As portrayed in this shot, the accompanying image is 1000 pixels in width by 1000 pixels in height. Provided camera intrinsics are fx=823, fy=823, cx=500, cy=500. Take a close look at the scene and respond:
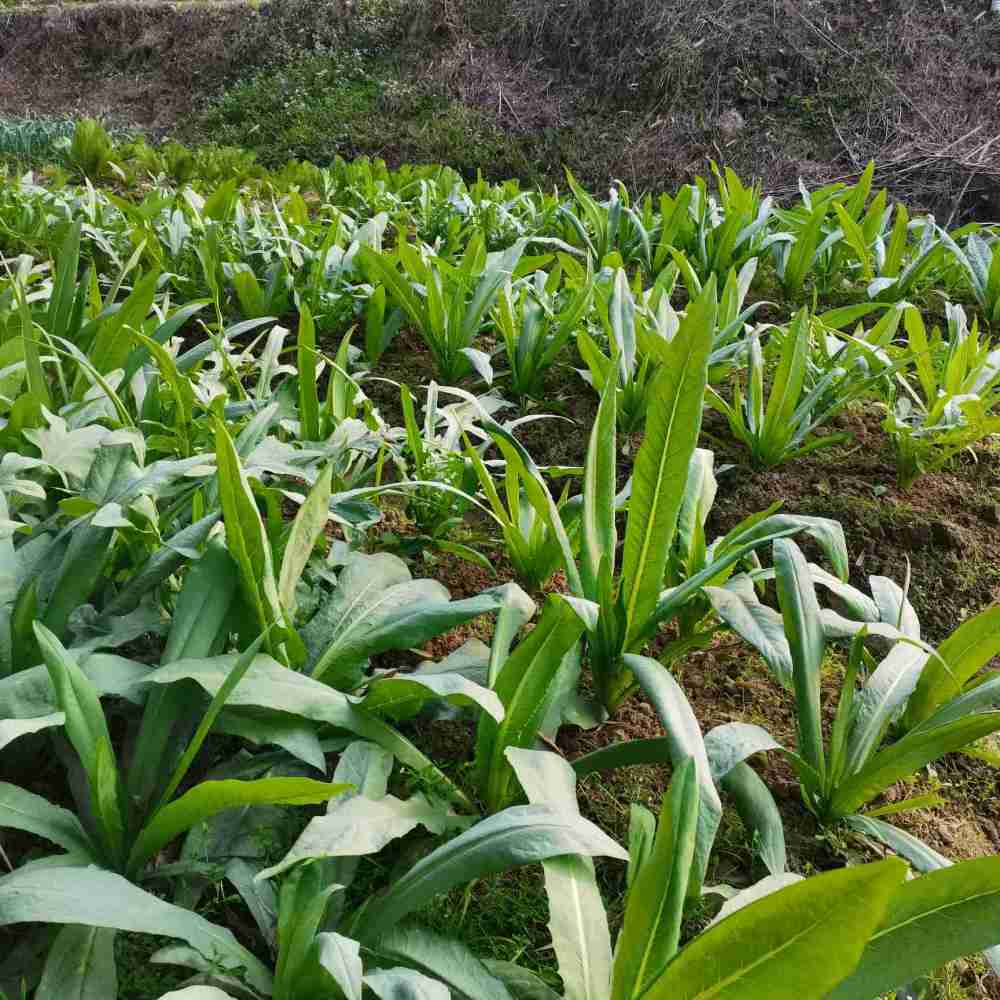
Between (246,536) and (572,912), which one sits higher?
Result: (246,536)

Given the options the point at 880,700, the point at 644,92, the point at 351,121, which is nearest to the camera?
the point at 880,700

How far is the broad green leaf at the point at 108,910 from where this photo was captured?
744 mm

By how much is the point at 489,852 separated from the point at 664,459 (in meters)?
0.57

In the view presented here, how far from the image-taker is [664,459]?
1.14m

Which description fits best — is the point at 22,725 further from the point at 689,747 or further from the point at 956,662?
the point at 956,662

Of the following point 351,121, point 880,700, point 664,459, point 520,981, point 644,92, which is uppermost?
point 664,459

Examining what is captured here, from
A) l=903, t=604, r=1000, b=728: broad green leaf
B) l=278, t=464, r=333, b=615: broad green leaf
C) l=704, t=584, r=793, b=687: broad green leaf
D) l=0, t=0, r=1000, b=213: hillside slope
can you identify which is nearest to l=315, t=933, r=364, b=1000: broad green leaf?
l=278, t=464, r=333, b=615: broad green leaf

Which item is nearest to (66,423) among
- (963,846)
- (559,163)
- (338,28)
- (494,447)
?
(494,447)

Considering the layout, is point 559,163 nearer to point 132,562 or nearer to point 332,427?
point 332,427

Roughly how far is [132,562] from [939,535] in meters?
1.60

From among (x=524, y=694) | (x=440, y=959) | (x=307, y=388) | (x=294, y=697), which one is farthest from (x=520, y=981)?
(x=307, y=388)

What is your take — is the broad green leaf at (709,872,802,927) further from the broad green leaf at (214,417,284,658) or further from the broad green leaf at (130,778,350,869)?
the broad green leaf at (214,417,284,658)

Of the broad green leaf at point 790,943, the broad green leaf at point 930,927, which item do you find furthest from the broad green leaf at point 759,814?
the broad green leaf at point 790,943

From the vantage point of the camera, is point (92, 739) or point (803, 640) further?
point (803, 640)
